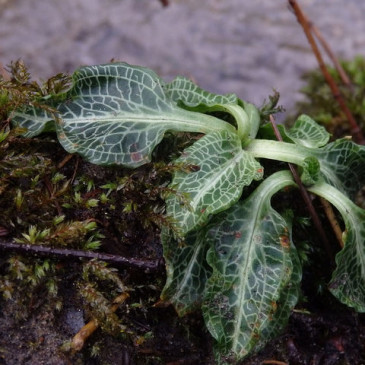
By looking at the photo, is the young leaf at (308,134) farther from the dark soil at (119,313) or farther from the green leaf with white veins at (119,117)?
the dark soil at (119,313)

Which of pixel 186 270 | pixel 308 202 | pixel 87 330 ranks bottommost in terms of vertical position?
pixel 87 330

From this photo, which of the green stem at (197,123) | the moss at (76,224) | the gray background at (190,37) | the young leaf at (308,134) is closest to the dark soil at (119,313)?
the moss at (76,224)

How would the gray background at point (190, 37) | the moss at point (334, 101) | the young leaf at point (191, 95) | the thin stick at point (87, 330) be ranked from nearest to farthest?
the thin stick at point (87, 330), the young leaf at point (191, 95), the moss at point (334, 101), the gray background at point (190, 37)

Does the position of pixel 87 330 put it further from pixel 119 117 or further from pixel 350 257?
pixel 350 257

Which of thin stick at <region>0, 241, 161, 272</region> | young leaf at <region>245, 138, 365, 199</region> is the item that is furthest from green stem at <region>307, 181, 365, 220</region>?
thin stick at <region>0, 241, 161, 272</region>

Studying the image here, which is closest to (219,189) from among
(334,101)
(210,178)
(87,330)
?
(210,178)

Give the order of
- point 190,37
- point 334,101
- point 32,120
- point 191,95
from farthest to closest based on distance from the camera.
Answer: point 190,37 → point 334,101 → point 191,95 → point 32,120
